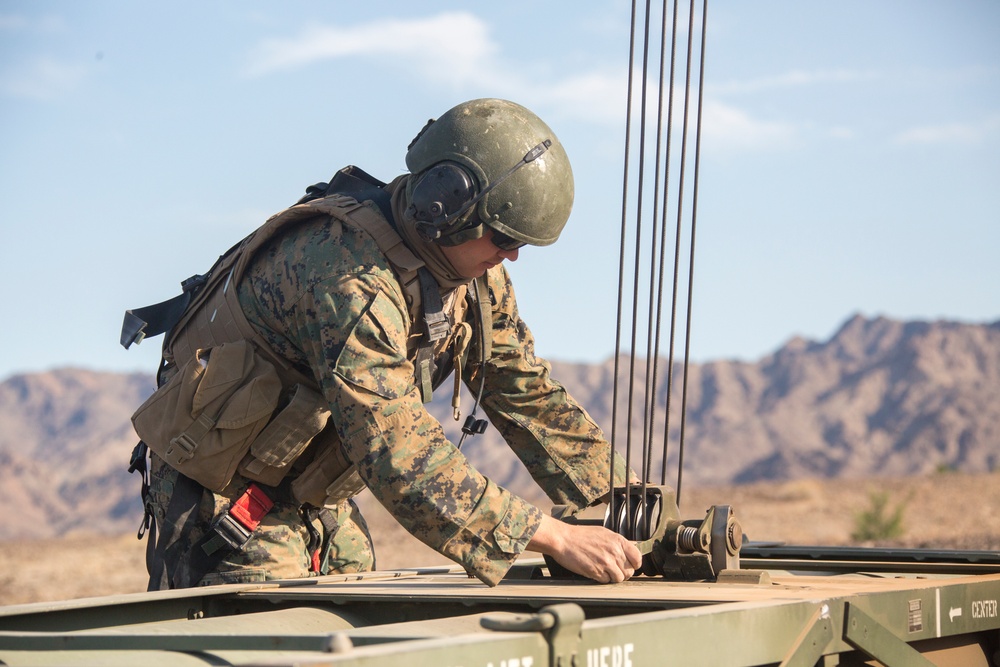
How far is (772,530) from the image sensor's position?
70.4ft

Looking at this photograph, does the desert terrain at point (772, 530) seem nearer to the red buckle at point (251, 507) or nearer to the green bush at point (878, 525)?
the green bush at point (878, 525)

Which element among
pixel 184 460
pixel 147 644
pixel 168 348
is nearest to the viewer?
pixel 147 644

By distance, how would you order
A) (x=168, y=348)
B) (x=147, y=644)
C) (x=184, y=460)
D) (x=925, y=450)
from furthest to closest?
1. (x=925, y=450)
2. (x=168, y=348)
3. (x=184, y=460)
4. (x=147, y=644)

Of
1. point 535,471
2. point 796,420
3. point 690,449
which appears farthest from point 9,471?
point 535,471

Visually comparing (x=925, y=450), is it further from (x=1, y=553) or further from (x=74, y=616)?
(x=74, y=616)

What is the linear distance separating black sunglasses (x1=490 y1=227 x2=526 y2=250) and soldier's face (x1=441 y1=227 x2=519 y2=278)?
13 millimetres

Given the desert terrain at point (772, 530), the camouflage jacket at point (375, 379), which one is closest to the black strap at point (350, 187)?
the camouflage jacket at point (375, 379)

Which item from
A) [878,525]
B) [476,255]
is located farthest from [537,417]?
[878,525]

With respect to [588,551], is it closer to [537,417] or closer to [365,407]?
[365,407]

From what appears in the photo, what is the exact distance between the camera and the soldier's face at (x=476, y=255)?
437 centimetres

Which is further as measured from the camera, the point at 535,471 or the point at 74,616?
the point at 535,471

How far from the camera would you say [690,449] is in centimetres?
5719

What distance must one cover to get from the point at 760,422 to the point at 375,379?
185ft

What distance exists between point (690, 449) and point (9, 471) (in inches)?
1057
